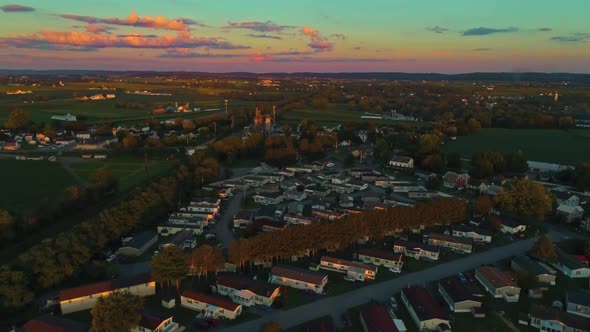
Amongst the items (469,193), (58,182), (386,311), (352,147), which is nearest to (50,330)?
(386,311)

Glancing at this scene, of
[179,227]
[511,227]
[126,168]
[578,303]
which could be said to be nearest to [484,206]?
[511,227]

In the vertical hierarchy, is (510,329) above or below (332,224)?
below

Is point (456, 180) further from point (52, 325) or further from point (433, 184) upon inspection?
point (52, 325)

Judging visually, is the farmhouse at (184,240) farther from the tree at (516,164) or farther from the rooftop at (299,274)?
the tree at (516,164)

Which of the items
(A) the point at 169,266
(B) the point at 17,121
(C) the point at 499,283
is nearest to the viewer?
(A) the point at 169,266

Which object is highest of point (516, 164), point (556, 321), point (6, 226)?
point (516, 164)

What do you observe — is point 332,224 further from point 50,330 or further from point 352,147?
point 352,147
